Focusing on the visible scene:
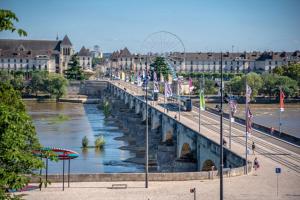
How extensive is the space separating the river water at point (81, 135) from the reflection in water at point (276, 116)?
2102 cm

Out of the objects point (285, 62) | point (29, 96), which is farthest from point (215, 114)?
point (285, 62)

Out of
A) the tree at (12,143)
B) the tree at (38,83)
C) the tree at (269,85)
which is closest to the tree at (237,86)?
the tree at (269,85)

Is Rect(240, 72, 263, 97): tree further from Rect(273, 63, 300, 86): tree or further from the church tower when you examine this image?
the church tower

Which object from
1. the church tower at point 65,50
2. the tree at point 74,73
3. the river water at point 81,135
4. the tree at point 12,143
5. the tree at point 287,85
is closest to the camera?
the tree at point 12,143

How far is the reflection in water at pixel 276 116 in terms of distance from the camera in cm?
8116

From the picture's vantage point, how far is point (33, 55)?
627 ft

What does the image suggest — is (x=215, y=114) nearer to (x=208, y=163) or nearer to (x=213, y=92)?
(x=208, y=163)

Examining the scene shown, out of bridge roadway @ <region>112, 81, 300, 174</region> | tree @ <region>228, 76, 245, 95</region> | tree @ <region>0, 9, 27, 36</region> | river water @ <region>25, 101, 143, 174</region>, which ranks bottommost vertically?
river water @ <region>25, 101, 143, 174</region>

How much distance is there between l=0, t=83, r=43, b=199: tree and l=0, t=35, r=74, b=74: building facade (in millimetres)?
172701

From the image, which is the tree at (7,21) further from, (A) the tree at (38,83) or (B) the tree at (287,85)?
(A) the tree at (38,83)

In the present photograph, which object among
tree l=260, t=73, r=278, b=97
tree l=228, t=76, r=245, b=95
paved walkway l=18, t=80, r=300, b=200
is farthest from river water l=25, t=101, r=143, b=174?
tree l=260, t=73, r=278, b=97

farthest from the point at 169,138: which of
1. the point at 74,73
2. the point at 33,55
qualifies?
the point at 33,55

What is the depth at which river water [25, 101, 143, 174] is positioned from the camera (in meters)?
58.1

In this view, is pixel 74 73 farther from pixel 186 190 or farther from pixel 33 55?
pixel 186 190
